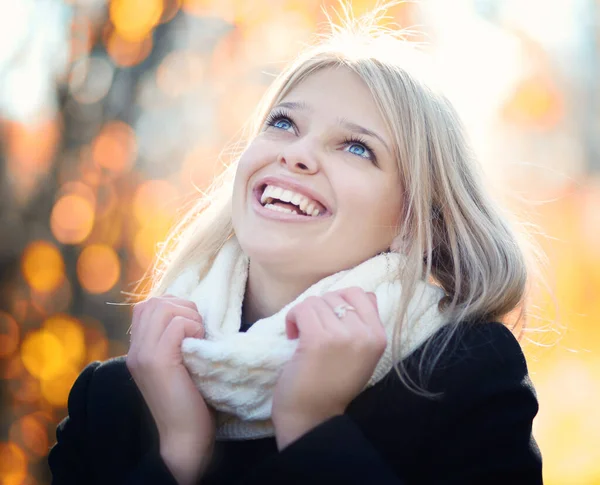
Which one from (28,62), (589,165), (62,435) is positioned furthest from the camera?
(589,165)

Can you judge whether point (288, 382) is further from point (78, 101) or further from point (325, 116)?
point (78, 101)

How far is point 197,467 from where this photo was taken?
1.56 meters

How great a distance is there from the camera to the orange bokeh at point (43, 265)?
4.55 meters

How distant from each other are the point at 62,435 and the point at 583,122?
624 centimetres

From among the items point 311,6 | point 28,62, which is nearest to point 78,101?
point 28,62

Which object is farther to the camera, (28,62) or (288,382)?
(28,62)

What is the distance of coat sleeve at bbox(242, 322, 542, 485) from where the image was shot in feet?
4.56

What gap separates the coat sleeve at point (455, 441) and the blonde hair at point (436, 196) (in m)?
0.13

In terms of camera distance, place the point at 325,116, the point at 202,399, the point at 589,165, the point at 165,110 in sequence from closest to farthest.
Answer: the point at 202,399 → the point at 325,116 → the point at 165,110 → the point at 589,165

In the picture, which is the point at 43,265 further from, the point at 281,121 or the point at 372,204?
the point at 372,204

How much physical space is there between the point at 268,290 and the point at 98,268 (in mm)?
2912

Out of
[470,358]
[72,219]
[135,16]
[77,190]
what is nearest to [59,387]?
[72,219]

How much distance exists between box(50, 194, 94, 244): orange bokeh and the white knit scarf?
2.95 meters

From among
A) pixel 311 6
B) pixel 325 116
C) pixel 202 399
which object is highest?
pixel 311 6
